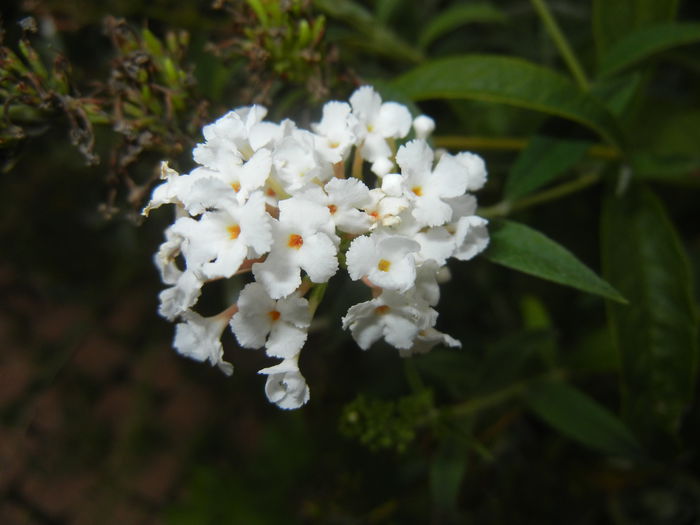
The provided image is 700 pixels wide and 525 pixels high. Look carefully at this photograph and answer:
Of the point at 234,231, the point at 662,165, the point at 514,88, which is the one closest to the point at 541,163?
the point at 514,88

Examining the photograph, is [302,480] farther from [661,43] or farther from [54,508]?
[661,43]

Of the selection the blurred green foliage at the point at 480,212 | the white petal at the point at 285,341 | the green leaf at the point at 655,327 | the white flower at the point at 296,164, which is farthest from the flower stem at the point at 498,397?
the white flower at the point at 296,164

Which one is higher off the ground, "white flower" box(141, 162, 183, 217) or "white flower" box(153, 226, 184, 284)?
"white flower" box(141, 162, 183, 217)

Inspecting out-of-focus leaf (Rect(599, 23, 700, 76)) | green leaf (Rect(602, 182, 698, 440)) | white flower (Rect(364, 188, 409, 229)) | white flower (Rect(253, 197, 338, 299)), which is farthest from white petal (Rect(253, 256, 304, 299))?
out-of-focus leaf (Rect(599, 23, 700, 76))

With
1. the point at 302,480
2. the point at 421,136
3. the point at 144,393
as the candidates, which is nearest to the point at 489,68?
the point at 421,136

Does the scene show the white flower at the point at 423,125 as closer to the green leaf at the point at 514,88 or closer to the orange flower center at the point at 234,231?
the green leaf at the point at 514,88

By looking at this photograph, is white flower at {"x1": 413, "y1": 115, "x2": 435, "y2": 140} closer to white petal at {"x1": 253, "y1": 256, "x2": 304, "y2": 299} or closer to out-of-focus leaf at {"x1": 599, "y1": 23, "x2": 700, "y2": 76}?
white petal at {"x1": 253, "y1": 256, "x2": 304, "y2": 299}

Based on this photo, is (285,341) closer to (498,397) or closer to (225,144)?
(225,144)
